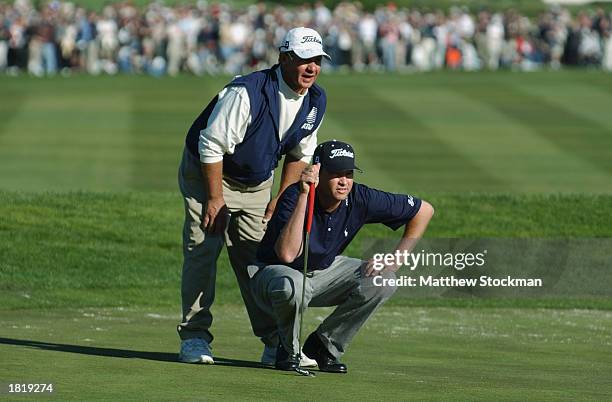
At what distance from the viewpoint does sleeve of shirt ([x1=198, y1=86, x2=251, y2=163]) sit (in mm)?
9047

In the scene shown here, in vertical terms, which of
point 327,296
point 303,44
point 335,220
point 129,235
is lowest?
point 129,235

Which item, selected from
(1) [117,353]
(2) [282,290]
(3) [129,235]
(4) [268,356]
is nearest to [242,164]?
(2) [282,290]

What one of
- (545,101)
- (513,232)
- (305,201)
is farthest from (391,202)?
(545,101)

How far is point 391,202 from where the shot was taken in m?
9.11

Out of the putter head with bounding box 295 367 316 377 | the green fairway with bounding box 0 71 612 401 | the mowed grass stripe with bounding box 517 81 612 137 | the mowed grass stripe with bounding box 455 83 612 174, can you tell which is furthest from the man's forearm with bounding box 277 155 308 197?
the mowed grass stripe with bounding box 517 81 612 137

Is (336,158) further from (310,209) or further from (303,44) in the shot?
(303,44)

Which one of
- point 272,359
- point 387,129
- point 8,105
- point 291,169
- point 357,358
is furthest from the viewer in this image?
point 8,105

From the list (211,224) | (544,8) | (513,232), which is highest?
→ (211,224)

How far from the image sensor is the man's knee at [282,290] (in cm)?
871

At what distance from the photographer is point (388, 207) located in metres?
9.10

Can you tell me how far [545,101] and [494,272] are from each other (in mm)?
18607

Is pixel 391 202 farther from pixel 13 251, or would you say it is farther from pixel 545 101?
pixel 545 101

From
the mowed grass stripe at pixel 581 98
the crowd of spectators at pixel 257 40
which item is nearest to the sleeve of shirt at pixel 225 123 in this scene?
the mowed grass stripe at pixel 581 98

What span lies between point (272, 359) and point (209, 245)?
31.8 inches
